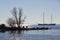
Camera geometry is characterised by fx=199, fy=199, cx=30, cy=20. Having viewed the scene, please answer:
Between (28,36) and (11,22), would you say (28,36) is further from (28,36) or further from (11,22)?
(11,22)

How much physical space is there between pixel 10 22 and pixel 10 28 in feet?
19.5

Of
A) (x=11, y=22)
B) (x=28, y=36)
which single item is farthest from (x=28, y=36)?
(x=11, y=22)

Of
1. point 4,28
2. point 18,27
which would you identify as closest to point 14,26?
point 18,27

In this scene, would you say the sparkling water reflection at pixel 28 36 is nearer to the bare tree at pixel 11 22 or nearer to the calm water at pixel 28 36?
the calm water at pixel 28 36

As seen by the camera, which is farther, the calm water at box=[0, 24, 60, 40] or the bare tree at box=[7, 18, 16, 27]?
the bare tree at box=[7, 18, 16, 27]

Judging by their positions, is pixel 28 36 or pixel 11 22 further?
pixel 11 22

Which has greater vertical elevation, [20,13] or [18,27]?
[20,13]

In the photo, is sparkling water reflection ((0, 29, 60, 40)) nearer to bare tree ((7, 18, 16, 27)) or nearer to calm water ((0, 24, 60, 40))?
calm water ((0, 24, 60, 40))

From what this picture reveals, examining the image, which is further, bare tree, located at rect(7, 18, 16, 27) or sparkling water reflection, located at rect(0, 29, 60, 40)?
bare tree, located at rect(7, 18, 16, 27)

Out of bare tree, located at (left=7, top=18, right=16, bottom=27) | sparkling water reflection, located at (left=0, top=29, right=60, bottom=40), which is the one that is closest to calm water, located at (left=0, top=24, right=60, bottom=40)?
sparkling water reflection, located at (left=0, top=29, right=60, bottom=40)

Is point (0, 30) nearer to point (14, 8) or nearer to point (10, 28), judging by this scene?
point (10, 28)

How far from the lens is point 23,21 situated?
106438mm

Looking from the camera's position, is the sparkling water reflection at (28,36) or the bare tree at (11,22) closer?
the sparkling water reflection at (28,36)

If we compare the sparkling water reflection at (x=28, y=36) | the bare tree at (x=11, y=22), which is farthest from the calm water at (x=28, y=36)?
the bare tree at (x=11, y=22)
